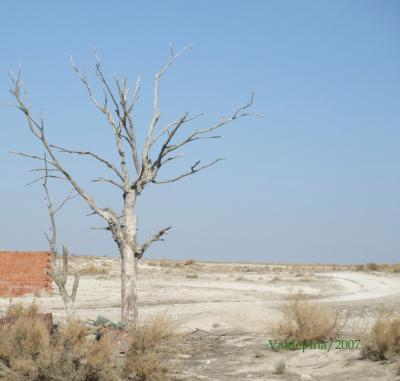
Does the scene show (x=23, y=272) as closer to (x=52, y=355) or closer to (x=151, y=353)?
(x=52, y=355)

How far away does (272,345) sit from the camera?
1155 centimetres

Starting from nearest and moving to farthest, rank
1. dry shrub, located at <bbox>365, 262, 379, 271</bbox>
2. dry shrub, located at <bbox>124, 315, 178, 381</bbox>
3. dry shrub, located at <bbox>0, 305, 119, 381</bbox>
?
dry shrub, located at <bbox>0, 305, 119, 381</bbox>, dry shrub, located at <bbox>124, 315, 178, 381</bbox>, dry shrub, located at <bbox>365, 262, 379, 271</bbox>

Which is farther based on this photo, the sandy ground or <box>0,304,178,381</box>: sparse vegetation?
the sandy ground

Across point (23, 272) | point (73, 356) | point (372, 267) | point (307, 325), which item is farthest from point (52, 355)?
point (372, 267)

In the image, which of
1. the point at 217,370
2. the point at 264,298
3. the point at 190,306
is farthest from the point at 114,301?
the point at 217,370

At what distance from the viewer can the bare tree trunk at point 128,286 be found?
1215 cm

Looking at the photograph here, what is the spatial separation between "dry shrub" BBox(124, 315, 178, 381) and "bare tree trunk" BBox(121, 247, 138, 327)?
1083 millimetres

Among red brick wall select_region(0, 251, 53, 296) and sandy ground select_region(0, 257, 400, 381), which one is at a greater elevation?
red brick wall select_region(0, 251, 53, 296)

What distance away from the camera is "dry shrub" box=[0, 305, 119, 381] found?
8820 mm

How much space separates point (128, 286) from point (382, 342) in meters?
4.63

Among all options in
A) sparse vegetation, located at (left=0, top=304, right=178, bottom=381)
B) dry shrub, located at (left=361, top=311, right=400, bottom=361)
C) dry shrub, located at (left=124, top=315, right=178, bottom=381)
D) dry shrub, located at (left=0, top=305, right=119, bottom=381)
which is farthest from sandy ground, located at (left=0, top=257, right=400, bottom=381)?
dry shrub, located at (left=0, top=305, right=119, bottom=381)

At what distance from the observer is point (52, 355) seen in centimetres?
905

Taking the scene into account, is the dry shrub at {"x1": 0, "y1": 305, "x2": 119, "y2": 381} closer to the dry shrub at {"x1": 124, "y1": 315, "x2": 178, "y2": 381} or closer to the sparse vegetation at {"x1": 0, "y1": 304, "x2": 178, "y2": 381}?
the sparse vegetation at {"x1": 0, "y1": 304, "x2": 178, "y2": 381}

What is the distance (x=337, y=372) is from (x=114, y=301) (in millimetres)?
16431
